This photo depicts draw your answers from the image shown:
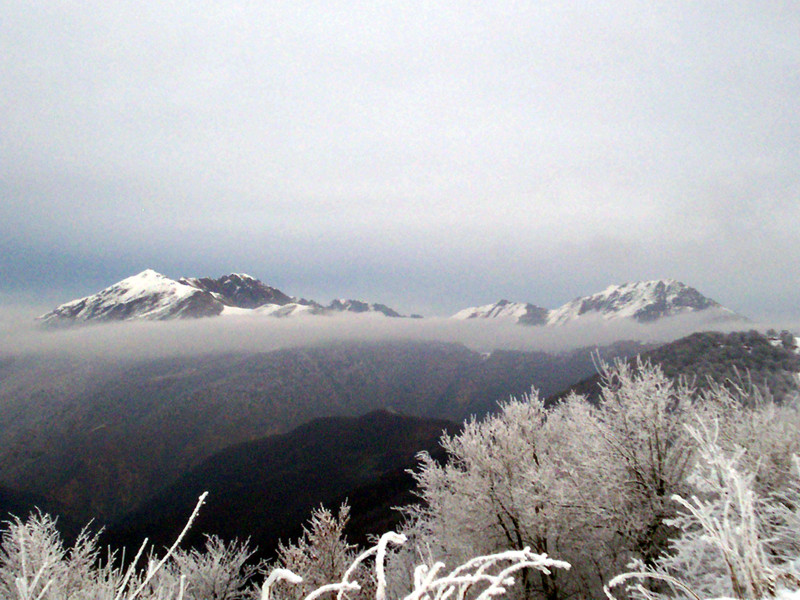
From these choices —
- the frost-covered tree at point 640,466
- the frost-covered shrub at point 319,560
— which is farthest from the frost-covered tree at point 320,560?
the frost-covered tree at point 640,466

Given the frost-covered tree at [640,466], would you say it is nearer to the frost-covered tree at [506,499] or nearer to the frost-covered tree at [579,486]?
the frost-covered tree at [579,486]

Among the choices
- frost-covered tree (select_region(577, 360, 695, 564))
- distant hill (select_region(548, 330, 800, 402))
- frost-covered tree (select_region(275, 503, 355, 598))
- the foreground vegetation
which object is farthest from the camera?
distant hill (select_region(548, 330, 800, 402))

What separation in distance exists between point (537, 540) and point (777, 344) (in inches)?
4111

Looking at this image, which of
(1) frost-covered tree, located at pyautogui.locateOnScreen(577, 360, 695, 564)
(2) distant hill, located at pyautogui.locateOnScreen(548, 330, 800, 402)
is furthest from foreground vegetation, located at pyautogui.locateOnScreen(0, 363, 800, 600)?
(2) distant hill, located at pyautogui.locateOnScreen(548, 330, 800, 402)

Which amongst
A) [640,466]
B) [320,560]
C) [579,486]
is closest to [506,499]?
[579,486]

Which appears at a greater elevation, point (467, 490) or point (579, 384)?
point (467, 490)

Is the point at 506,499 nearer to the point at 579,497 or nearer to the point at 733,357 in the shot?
the point at 579,497

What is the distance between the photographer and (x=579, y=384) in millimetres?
148000

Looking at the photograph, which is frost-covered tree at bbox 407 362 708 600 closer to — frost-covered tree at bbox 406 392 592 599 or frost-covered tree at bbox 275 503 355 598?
frost-covered tree at bbox 406 392 592 599

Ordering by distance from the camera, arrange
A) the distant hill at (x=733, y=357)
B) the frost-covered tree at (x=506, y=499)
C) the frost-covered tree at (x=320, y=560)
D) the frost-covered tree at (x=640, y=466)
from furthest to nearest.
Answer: the distant hill at (x=733, y=357), the frost-covered tree at (x=506, y=499), the frost-covered tree at (x=320, y=560), the frost-covered tree at (x=640, y=466)

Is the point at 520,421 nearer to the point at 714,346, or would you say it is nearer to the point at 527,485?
the point at 527,485

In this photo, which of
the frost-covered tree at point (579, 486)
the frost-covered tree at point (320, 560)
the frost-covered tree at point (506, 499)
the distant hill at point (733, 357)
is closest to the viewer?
the frost-covered tree at point (579, 486)

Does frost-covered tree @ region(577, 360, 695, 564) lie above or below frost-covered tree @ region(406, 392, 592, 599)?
above

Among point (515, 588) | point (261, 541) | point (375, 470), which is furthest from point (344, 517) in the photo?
point (375, 470)
